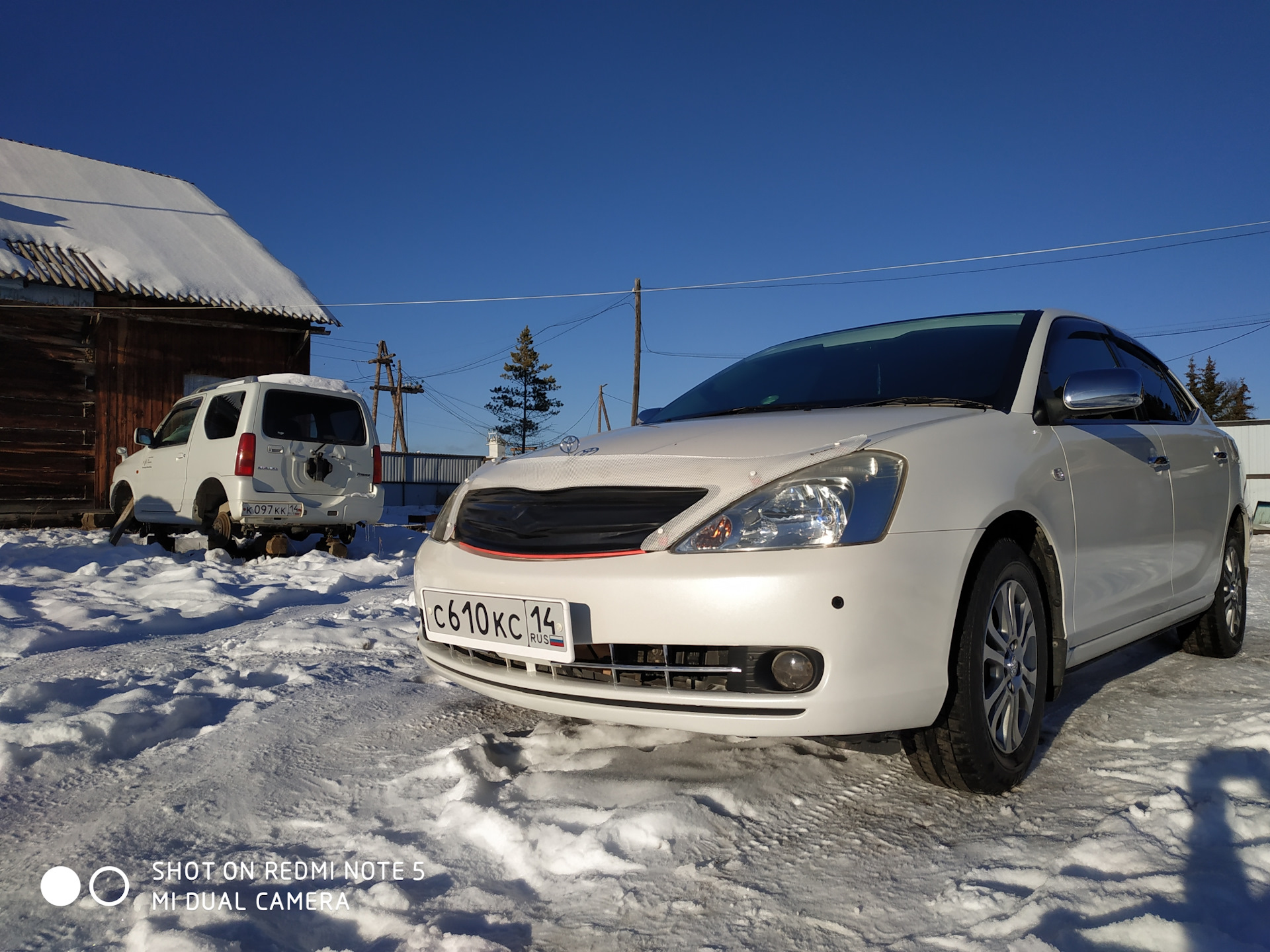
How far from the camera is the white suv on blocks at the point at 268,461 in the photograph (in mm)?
8078

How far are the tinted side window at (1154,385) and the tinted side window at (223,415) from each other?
743 cm

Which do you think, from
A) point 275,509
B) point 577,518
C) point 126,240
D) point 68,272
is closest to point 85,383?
point 68,272

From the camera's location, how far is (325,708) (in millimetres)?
3238

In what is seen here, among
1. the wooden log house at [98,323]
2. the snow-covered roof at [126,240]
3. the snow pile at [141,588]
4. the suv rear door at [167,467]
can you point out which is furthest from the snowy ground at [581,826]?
the snow-covered roof at [126,240]

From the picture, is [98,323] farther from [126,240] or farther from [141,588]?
[141,588]

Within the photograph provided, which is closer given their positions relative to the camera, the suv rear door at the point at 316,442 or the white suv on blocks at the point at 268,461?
the white suv on blocks at the point at 268,461

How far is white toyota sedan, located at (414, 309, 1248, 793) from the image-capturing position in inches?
81.0

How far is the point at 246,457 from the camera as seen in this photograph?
798 centimetres

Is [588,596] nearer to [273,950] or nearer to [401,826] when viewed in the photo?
[401,826]

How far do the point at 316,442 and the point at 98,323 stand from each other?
6909 mm

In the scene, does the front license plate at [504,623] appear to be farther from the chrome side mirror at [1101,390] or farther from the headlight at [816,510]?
the chrome side mirror at [1101,390]

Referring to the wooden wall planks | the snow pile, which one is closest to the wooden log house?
the wooden wall planks

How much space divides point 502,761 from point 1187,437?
129 inches

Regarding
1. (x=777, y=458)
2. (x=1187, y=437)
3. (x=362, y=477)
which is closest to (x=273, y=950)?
(x=777, y=458)
